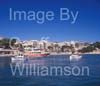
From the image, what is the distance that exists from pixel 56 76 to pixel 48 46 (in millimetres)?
296

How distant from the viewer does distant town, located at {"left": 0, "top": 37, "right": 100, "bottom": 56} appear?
4.61m

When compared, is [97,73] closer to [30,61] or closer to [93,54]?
[93,54]

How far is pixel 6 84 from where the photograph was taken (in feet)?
15.3

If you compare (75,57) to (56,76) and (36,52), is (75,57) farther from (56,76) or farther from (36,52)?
(36,52)

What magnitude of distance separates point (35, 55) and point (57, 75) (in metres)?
0.31

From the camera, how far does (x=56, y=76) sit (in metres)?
4.57

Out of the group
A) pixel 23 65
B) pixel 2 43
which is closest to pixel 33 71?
pixel 23 65

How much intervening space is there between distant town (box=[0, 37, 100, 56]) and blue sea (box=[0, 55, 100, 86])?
6cm

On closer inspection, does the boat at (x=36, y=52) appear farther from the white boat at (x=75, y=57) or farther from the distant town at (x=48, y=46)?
the white boat at (x=75, y=57)

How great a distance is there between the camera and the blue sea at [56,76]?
4582 millimetres

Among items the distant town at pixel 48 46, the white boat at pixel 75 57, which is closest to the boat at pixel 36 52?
the distant town at pixel 48 46

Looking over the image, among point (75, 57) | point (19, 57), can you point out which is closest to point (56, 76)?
point (75, 57)

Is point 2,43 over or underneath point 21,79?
over

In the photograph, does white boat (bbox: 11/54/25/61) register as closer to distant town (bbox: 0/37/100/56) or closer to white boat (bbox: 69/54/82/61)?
distant town (bbox: 0/37/100/56)
